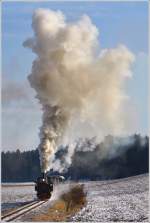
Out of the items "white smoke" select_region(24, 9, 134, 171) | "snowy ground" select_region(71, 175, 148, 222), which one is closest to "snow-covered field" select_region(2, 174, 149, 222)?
"snowy ground" select_region(71, 175, 148, 222)

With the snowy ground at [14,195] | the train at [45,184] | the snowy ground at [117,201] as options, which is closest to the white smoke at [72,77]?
the train at [45,184]

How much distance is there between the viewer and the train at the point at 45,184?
16.9 feet

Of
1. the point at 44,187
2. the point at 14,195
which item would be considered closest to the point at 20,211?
the point at 14,195

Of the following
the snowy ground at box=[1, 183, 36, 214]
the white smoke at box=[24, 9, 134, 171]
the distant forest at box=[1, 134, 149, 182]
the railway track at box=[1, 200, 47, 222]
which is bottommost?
the railway track at box=[1, 200, 47, 222]

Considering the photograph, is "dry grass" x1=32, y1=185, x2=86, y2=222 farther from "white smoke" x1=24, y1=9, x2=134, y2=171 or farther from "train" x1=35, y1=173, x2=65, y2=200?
"white smoke" x1=24, y1=9, x2=134, y2=171

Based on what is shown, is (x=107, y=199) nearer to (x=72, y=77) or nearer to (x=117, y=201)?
(x=117, y=201)

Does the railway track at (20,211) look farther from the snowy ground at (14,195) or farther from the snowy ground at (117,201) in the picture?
the snowy ground at (117,201)

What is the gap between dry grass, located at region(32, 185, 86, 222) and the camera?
5.11 meters

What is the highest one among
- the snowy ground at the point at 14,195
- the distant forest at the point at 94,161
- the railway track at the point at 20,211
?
the distant forest at the point at 94,161

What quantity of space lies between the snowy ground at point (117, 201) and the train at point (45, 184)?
9.8 inches

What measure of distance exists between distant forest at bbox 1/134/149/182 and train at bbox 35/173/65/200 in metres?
0.04

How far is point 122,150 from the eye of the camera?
507 cm

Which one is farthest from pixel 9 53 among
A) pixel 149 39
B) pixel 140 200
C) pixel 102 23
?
pixel 140 200

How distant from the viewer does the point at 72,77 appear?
5.11 m
